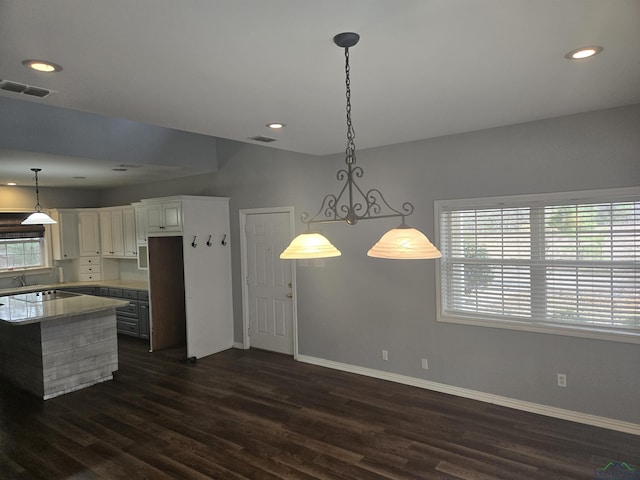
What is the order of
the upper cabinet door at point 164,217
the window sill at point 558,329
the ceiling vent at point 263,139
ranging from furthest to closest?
the upper cabinet door at point 164,217
the ceiling vent at point 263,139
the window sill at point 558,329

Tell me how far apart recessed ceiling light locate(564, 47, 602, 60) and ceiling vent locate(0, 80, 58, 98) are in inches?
119

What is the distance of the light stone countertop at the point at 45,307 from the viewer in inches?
163

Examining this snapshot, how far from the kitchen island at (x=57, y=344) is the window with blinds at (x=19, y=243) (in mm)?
2212

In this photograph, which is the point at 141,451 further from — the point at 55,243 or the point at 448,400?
the point at 55,243

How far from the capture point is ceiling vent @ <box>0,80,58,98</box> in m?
2.39

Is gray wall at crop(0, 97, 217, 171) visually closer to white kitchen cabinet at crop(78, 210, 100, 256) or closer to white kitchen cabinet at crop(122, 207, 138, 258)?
white kitchen cabinet at crop(122, 207, 138, 258)

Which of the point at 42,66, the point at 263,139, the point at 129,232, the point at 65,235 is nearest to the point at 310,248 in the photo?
the point at 42,66

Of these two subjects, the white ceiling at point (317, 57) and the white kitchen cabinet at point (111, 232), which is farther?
the white kitchen cabinet at point (111, 232)

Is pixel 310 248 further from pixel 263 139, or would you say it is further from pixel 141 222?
pixel 141 222

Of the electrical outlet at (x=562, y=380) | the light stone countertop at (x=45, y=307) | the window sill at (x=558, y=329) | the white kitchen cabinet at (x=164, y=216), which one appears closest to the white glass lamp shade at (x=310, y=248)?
the window sill at (x=558, y=329)

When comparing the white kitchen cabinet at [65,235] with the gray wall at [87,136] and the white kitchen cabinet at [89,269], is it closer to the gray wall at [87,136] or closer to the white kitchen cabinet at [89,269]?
the white kitchen cabinet at [89,269]

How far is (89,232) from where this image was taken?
304 inches

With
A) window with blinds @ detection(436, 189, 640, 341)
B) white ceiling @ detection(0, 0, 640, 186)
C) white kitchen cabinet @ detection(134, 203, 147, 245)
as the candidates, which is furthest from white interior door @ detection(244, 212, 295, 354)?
white ceiling @ detection(0, 0, 640, 186)

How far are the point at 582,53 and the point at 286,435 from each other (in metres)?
3.50
